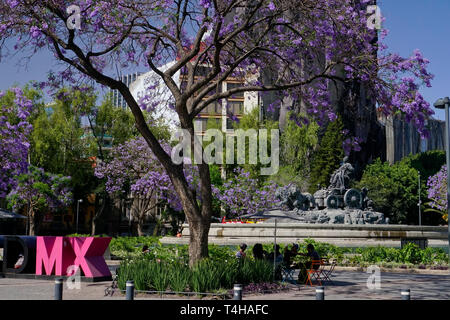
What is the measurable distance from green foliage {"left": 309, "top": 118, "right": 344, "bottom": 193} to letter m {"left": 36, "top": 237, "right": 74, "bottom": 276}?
1957 inches

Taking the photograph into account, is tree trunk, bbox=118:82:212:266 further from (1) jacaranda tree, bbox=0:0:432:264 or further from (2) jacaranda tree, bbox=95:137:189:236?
(2) jacaranda tree, bbox=95:137:189:236

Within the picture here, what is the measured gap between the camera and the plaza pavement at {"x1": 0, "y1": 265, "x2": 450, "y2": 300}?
531 inches

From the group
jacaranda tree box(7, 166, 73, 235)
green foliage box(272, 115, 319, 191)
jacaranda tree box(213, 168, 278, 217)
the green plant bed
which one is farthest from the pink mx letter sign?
green foliage box(272, 115, 319, 191)

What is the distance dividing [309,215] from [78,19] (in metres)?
18.9

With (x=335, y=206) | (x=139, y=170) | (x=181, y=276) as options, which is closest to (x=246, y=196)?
(x=139, y=170)

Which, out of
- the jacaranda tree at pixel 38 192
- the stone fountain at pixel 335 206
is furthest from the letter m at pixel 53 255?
the jacaranda tree at pixel 38 192

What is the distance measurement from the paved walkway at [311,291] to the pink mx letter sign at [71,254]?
64 centimetres

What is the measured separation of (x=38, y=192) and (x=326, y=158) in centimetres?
3369

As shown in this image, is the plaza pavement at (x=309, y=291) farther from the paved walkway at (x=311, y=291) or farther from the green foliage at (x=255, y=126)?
the green foliage at (x=255, y=126)

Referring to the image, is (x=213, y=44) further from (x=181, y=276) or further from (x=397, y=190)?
(x=397, y=190)

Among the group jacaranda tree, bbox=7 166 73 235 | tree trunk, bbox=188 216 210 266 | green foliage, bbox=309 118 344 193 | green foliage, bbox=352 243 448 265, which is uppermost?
green foliage, bbox=309 118 344 193

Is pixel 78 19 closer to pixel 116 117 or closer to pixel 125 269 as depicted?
pixel 125 269

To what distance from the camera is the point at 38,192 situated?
160 ft

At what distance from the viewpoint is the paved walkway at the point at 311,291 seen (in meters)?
13.5
